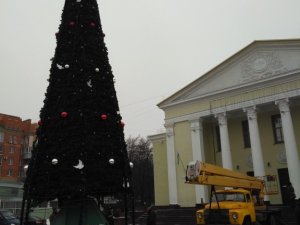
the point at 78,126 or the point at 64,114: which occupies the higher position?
the point at 64,114

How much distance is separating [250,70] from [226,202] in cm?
1533

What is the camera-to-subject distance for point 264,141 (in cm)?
2767

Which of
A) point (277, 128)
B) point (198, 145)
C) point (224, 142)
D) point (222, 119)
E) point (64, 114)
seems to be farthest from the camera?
point (198, 145)

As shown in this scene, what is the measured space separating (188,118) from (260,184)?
1275 cm

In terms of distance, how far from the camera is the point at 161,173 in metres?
32.7

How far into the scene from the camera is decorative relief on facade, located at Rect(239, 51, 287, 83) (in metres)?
25.3

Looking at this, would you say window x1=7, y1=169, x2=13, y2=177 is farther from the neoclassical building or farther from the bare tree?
the neoclassical building

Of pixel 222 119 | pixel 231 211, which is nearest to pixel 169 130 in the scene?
pixel 222 119

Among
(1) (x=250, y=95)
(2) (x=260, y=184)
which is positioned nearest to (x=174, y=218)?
(2) (x=260, y=184)

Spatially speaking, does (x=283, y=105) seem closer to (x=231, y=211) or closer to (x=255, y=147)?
(x=255, y=147)

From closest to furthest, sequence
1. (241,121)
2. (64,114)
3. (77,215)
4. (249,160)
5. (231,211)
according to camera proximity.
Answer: (64,114) → (77,215) → (231,211) → (249,160) → (241,121)

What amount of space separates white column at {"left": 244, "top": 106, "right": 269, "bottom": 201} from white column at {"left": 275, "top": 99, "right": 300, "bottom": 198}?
190 centimetres

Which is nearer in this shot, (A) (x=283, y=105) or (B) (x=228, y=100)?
(A) (x=283, y=105)

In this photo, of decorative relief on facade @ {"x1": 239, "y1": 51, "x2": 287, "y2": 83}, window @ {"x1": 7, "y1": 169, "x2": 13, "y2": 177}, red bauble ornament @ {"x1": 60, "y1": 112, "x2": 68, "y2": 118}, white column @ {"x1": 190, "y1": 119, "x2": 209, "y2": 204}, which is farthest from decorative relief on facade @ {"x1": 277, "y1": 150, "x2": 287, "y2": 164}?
window @ {"x1": 7, "y1": 169, "x2": 13, "y2": 177}
